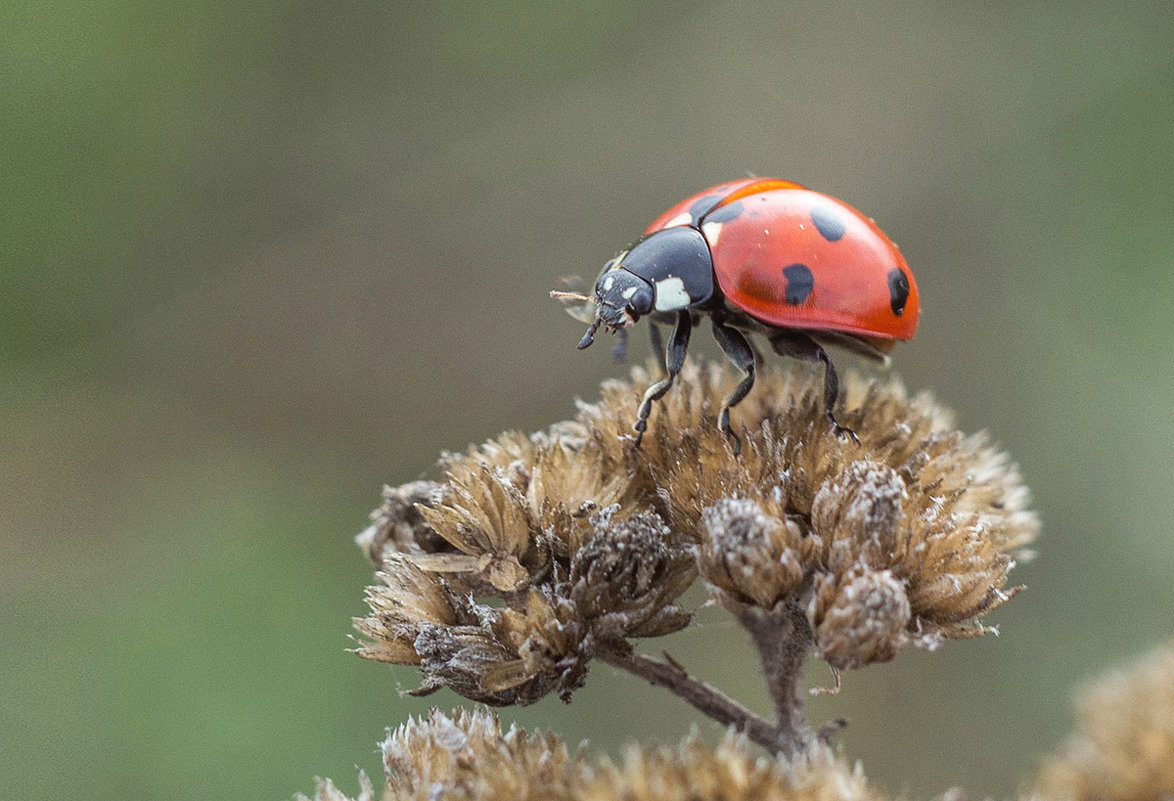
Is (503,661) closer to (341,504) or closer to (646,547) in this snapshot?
(646,547)

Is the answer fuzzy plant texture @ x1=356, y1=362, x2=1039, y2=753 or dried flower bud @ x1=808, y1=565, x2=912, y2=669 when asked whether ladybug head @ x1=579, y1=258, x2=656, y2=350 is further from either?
dried flower bud @ x1=808, y1=565, x2=912, y2=669

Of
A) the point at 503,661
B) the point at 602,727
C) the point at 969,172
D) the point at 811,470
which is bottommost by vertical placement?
the point at 503,661

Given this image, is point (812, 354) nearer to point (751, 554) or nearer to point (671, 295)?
point (671, 295)

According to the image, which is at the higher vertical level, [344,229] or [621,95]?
[621,95]

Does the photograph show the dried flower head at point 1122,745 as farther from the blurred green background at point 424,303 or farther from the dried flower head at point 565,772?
the blurred green background at point 424,303

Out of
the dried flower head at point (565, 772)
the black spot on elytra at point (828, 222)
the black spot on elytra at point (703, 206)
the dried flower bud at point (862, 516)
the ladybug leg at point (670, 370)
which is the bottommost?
the dried flower head at point (565, 772)

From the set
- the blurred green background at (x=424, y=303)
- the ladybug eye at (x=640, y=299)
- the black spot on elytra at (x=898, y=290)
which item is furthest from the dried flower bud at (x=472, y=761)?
the blurred green background at (x=424, y=303)

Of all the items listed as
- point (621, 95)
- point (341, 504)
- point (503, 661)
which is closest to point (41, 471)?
point (341, 504)

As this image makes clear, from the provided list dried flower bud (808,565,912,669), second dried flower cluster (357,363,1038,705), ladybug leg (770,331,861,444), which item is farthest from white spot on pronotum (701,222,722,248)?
dried flower bud (808,565,912,669)
